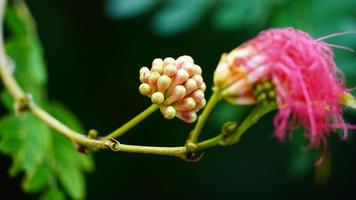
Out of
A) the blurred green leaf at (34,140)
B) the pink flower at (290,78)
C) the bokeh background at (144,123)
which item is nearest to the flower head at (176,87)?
the pink flower at (290,78)

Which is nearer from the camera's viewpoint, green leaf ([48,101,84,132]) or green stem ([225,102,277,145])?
green stem ([225,102,277,145])

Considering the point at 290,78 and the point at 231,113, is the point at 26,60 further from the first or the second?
the point at 290,78

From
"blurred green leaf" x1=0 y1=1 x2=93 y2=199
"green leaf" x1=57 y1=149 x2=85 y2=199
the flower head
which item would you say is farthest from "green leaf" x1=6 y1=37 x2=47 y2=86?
the flower head

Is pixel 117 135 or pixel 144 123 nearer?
pixel 117 135

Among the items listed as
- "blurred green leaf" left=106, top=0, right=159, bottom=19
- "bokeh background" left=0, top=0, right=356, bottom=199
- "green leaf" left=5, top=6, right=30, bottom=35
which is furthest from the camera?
"bokeh background" left=0, top=0, right=356, bottom=199

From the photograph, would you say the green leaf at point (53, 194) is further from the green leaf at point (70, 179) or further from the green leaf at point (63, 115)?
the green leaf at point (63, 115)

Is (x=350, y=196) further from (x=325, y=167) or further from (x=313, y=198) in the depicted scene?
(x=325, y=167)

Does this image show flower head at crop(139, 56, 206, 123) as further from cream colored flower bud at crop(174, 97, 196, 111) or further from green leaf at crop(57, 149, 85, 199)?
Answer: green leaf at crop(57, 149, 85, 199)

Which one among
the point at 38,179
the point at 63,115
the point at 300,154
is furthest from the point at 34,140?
the point at 300,154
